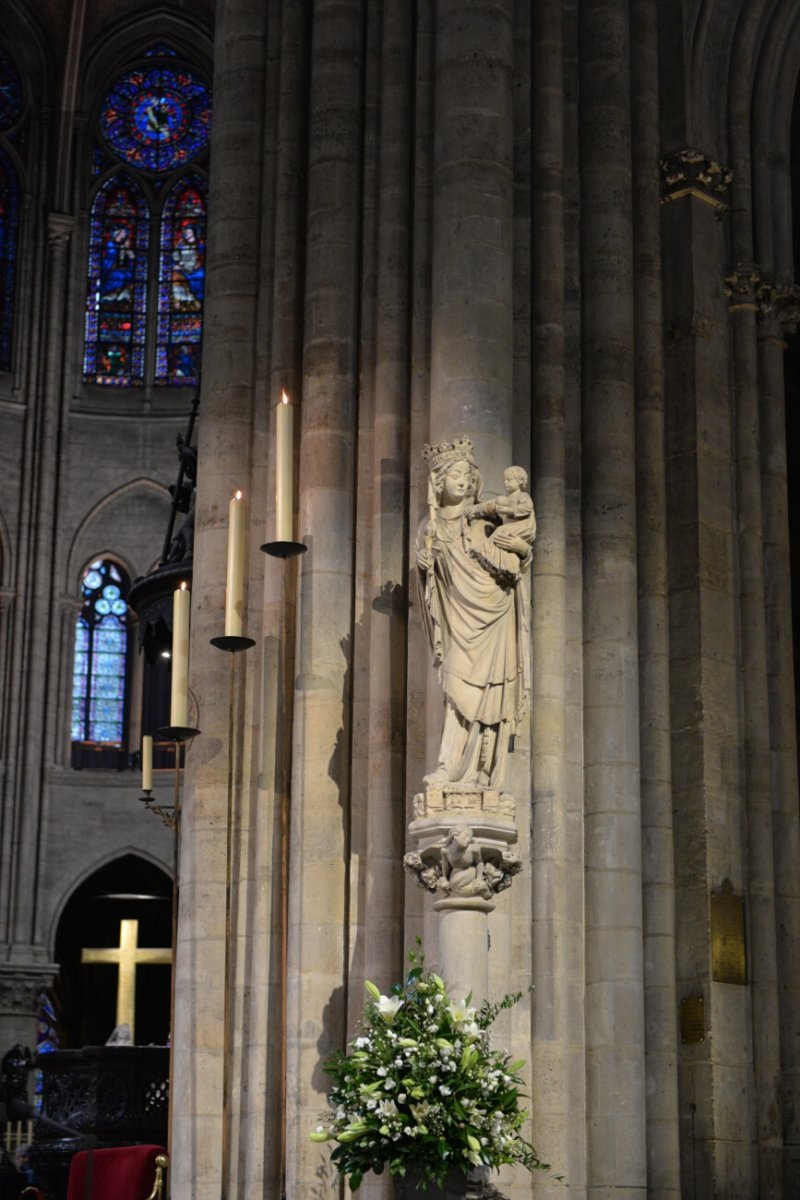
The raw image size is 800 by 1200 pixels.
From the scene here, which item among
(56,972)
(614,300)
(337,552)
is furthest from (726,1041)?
(56,972)

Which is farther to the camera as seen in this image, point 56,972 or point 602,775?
point 56,972

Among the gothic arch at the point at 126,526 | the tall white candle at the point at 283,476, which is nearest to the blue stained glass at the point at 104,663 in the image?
the gothic arch at the point at 126,526

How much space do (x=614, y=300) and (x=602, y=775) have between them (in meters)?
2.64

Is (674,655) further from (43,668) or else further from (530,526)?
(43,668)

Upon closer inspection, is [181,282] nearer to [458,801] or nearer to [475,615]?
[475,615]

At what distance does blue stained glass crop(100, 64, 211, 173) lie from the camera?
91.5 feet

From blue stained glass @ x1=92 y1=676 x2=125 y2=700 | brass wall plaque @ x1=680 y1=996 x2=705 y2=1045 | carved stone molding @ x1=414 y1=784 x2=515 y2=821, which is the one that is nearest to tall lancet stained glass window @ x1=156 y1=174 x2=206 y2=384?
blue stained glass @ x1=92 y1=676 x2=125 y2=700

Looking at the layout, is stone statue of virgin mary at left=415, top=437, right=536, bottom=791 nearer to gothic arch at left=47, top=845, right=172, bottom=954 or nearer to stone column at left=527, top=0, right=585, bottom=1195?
stone column at left=527, top=0, right=585, bottom=1195

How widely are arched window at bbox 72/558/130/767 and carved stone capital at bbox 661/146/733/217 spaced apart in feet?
50.5

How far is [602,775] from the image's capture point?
34.4ft

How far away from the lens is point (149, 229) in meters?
27.7

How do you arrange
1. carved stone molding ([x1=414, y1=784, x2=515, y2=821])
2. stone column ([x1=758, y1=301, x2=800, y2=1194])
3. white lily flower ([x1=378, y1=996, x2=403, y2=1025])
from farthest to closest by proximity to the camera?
1. stone column ([x1=758, y1=301, x2=800, y2=1194])
2. carved stone molding ([x1=414, y1=784, x2=515, y2=821])
3. white lily flower ([x1=378, y1=996, x2=403, y2=1025])

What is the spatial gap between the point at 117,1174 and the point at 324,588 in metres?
3.03

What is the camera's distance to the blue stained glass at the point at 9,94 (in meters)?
27.2
